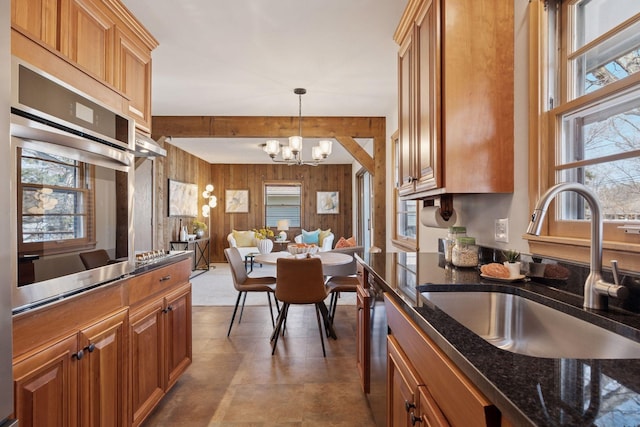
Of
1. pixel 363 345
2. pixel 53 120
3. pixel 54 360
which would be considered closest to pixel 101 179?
pixel 53 120

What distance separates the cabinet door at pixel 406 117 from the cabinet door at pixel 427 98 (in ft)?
0.30

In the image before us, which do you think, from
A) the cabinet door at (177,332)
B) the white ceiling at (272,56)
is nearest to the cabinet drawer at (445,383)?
the cabinet door at (177,332)

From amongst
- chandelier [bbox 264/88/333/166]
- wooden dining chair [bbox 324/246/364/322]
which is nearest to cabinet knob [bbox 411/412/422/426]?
wooden dining chair [bbox 324/246/364/322]

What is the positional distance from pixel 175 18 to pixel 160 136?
2657 millimetres

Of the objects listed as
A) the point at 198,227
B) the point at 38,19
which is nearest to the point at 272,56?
the point at 38,19

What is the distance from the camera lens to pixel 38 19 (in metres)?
1.30

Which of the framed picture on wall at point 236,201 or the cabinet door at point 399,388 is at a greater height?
the framed picture on wall at point 236,201

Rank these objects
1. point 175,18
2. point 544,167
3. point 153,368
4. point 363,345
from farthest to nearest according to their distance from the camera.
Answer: point 175,18 < point 363,345 < point 153,368 < point 544,167

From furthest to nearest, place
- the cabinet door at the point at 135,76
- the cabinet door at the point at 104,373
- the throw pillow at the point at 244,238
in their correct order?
1. the throw pillow at the point at 244,238
2. the cabinet door at the point at 135,76
3. the cabinet door at the point at 104,373

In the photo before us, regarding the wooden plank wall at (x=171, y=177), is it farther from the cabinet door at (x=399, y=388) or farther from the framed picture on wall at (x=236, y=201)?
the cabinet door at (x=399, y=388)

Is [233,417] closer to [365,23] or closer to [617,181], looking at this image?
[617,181]

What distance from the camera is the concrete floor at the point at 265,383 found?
1.99m

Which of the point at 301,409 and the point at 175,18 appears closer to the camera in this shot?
the point at 301,409

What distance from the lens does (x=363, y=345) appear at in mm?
2064
